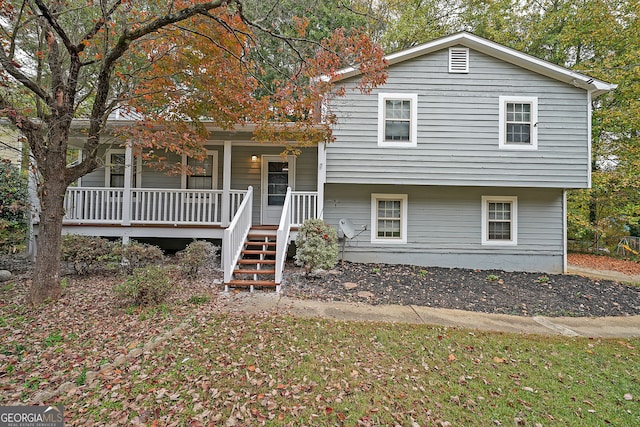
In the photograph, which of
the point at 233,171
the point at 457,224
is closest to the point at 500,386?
the point at 457,224

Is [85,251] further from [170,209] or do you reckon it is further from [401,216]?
[401,216]

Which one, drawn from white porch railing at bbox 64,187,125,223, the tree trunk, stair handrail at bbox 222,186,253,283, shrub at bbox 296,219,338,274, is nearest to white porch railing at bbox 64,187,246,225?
white porch railing at bbox 64,187,125,223

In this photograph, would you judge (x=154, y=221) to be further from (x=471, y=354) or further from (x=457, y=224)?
(x=457, y=224)

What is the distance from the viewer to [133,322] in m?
4.36

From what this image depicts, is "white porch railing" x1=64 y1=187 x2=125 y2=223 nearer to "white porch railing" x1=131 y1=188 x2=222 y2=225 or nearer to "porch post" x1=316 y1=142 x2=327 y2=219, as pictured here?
"white porch railing" x1=131 y1=188 x2=222 y2=225

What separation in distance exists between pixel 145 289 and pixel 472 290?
689 cm

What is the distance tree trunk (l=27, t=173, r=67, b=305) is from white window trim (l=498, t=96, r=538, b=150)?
10699 mm

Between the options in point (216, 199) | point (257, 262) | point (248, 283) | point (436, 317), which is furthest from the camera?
point (216, 199)

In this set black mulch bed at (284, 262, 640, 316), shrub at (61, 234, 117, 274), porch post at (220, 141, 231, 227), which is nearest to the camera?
black mulch bed at (284, 262, 640, 316)

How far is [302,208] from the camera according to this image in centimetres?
883

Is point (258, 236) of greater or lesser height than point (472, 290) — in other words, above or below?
above

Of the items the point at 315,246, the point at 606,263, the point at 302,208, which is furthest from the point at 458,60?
the point at 606,263

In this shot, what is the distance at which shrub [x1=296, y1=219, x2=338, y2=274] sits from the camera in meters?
6.97

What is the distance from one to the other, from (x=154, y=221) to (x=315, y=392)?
23.5 feet
